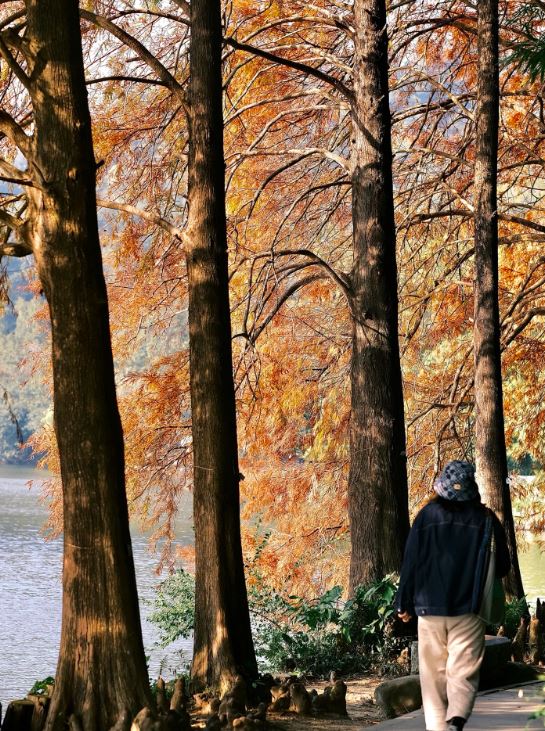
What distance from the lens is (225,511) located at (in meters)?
8.28

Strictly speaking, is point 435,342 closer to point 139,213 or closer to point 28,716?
point 139,213

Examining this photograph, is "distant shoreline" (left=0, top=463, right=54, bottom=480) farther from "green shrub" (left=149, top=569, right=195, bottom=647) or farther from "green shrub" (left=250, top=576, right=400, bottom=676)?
"green shrub" (left=250, top=576, right=400, bottom=676)

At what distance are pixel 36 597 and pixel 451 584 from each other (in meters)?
24.5

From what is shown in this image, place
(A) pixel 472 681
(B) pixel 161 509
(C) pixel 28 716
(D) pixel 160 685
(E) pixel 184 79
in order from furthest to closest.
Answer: (B) pixel 161 509 → (E) pixel 184 79 → (D) pixel 160 685 → (C) pixel 28 716 → (A) pixel 472 681

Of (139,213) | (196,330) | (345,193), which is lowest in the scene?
(196,330)

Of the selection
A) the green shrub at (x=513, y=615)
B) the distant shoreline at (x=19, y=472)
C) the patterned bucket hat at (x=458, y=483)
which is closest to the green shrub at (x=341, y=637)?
the green shrub at (x=513, y=615)

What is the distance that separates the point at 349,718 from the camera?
750 cm

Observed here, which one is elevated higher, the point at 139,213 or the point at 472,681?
the point at 139,213

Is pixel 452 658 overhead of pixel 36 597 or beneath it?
overhead

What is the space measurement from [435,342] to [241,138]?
563cm

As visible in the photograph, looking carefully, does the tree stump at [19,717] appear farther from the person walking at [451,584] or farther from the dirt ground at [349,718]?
the person walking at [451,584]

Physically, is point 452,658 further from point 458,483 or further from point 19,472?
point 19,472

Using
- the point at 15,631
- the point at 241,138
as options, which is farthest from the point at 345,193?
the point at 15,631

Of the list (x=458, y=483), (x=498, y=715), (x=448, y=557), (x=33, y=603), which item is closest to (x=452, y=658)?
(x=448, y=557)
